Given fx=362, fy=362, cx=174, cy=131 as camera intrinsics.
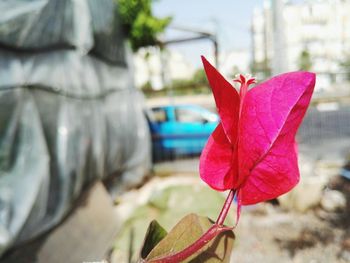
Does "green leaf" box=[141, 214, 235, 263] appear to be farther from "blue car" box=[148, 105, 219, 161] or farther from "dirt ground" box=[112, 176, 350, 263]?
"blue car" box=[148, 105, 219, 161]

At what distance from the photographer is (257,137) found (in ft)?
0.79

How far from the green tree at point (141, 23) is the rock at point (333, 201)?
270 centimetres

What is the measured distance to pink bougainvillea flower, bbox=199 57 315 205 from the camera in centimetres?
23

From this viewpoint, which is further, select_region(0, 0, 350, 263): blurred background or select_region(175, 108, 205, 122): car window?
select_region(175, 108, 205, 122): car window

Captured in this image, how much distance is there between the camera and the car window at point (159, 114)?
Result: 5.40m

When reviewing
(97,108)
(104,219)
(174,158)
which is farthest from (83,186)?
(174,158)

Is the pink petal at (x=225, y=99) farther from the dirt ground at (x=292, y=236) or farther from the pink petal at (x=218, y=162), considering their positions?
the dirt ground at (x=292, y=236)

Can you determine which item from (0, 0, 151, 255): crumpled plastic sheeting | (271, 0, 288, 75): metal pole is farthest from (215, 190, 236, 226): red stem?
(271, 0, 288, 75): metal pole

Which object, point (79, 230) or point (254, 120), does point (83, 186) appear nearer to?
point (79, 230)

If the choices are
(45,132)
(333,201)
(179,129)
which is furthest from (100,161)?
(179,129)

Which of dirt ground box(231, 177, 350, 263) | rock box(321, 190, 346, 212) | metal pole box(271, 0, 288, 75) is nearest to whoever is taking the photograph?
dirt ground box(231, 177, 350, 263)

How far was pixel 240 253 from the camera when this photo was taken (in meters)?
2.71

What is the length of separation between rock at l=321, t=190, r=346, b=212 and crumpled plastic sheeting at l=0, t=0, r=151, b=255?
2055 millimetres

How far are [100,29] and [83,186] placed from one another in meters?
1.42
